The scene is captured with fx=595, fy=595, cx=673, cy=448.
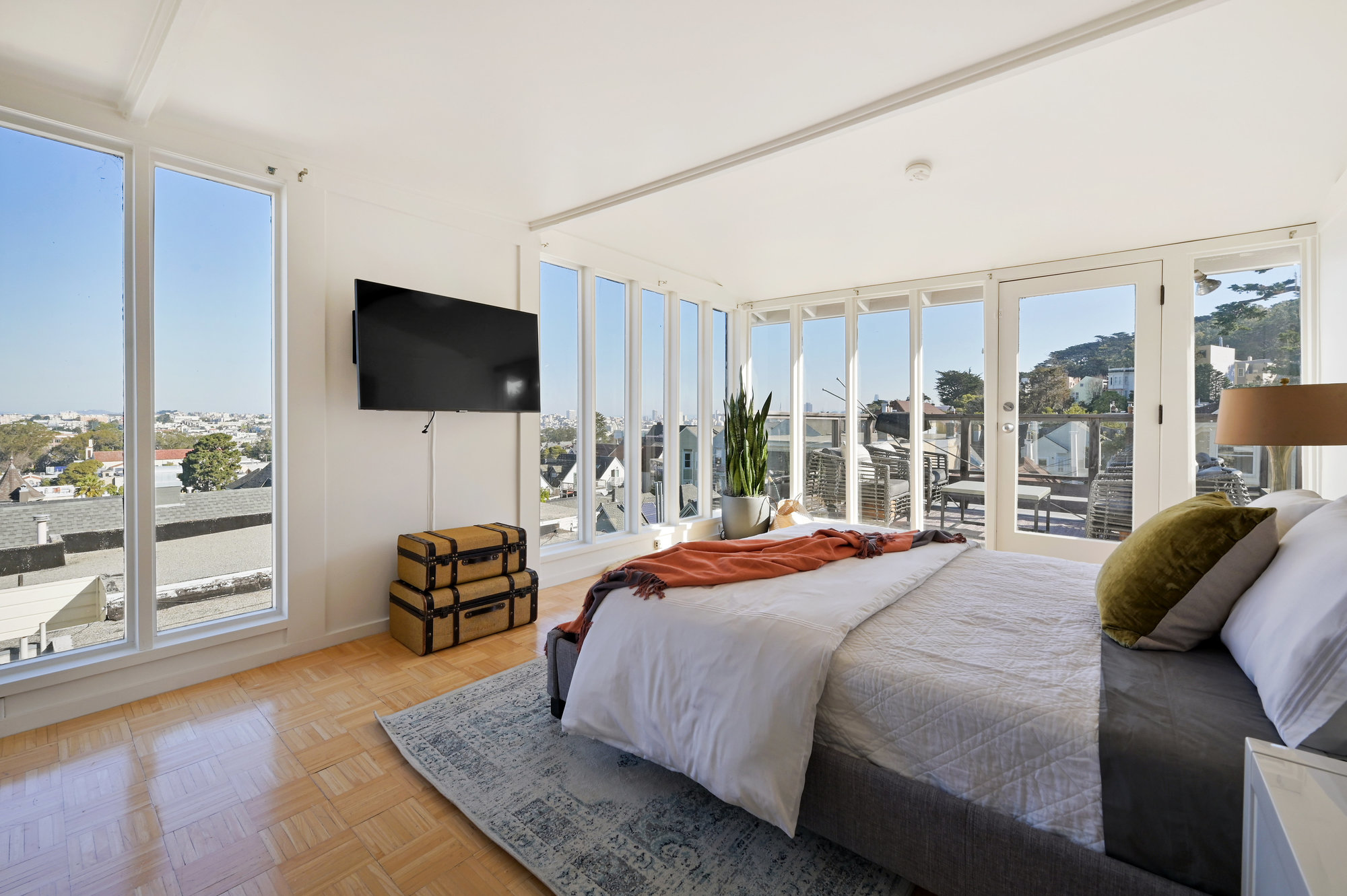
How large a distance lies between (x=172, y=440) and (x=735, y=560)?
2558 millimetres

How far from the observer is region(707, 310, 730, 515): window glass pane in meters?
5.62

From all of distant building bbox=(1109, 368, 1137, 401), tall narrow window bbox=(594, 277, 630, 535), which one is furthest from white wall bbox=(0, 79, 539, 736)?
distant building bbox=(1109, 368, 1137, 401)

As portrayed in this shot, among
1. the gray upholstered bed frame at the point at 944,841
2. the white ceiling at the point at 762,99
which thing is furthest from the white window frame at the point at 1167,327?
the gray upholstered bed frame at the point at 944,841

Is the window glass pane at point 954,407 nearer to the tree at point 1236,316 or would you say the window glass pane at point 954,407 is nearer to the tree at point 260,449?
the tree at point 1236,316

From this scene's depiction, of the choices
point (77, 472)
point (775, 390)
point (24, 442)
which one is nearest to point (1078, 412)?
point (775, 390)

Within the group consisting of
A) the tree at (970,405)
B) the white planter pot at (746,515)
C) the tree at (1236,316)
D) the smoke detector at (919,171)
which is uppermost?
the smoke detector at (919,171)

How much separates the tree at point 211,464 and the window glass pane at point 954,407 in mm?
4692

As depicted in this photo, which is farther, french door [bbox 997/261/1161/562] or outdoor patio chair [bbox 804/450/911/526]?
outdoor patio chair [bbox 804/450/911/526]

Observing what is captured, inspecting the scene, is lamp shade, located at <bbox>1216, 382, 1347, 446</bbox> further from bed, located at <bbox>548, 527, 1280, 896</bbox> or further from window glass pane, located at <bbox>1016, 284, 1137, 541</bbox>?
window glass pane, located at <bbox>1016, 284, 1137, 541</bbox>

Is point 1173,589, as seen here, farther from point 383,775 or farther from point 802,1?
point 383,775

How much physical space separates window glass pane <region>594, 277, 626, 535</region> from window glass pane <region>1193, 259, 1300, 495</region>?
12.7 ft

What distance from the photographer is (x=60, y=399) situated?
7.82ft

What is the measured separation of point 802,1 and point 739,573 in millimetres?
1790

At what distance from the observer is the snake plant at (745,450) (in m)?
5.21
